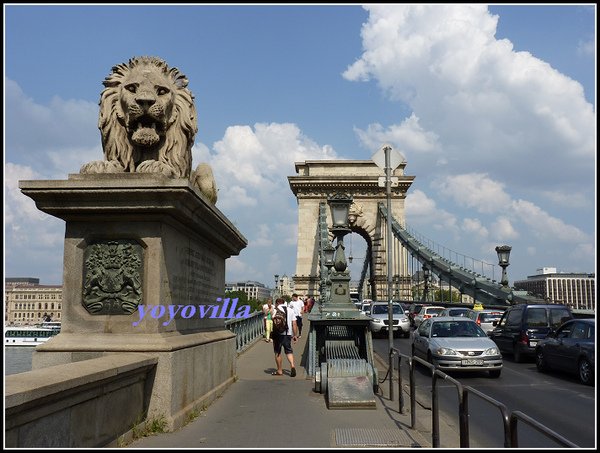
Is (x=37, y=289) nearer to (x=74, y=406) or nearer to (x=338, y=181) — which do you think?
(x=338, y=181)

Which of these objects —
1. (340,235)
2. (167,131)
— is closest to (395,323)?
(340,235)

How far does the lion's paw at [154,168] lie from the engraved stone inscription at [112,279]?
0.83 meters

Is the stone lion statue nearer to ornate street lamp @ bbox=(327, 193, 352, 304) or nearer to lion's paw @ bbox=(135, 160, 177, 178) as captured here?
lion's paw @ bbox=(135, 160, 177, 178)

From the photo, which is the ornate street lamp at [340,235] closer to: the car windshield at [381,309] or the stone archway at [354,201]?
the car windshield at [381,309]

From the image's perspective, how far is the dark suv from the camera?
1642cm

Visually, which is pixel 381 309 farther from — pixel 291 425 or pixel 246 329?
pixel 291 425

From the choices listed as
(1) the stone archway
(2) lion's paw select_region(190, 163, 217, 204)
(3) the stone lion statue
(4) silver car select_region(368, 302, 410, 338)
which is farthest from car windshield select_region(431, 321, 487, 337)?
(1) the stone archway

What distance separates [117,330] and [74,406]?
1583 millimetres

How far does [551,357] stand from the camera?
1387cm

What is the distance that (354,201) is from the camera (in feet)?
189

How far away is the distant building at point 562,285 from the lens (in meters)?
112

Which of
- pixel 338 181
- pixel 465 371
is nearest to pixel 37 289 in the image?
pixel 338 181

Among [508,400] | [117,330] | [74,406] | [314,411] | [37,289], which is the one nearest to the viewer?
[74,406]

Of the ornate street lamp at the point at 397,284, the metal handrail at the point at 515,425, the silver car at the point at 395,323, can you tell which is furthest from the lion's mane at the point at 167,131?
the ornate street lamp at the point at 397,284
